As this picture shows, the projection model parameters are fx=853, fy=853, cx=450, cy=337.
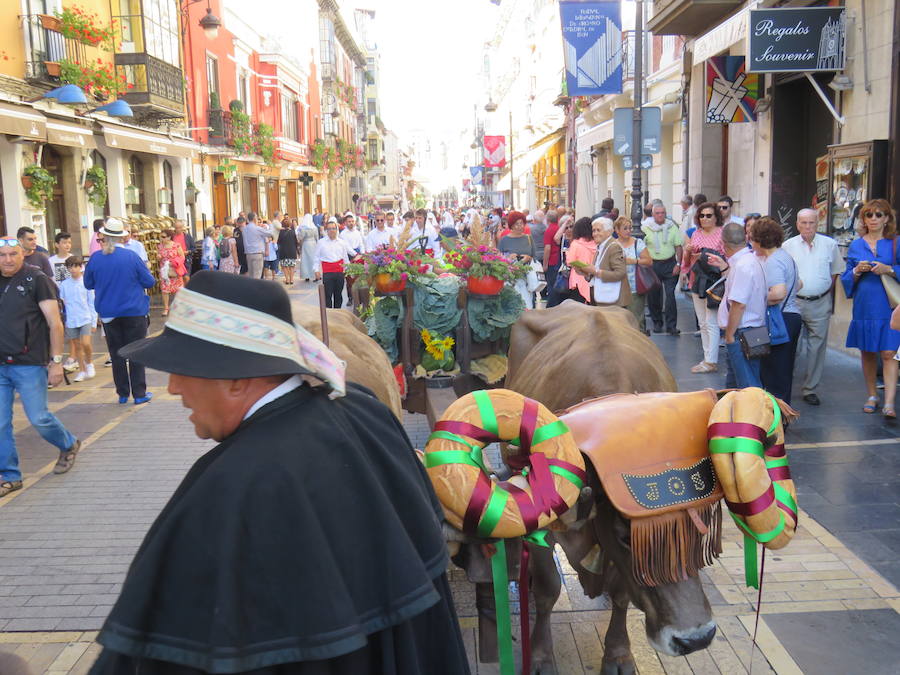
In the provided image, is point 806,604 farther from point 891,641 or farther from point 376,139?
point 376,139

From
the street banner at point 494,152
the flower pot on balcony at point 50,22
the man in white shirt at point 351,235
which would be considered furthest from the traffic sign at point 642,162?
the street banner at point 494,152

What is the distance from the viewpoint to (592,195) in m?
30.5

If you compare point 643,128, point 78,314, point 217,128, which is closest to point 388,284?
point 78,314

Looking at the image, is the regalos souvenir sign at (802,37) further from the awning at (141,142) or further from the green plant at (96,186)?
the green plant at (96,186)

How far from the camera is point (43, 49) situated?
17.3m

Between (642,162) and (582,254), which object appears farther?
(642,162)

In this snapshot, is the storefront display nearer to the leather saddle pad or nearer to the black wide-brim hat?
the leather saddle pad

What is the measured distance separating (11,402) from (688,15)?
12864mm

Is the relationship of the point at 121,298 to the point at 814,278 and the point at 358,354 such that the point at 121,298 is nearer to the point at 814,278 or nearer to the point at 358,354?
the point at 358,354

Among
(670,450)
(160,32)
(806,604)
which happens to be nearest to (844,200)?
(806,604)

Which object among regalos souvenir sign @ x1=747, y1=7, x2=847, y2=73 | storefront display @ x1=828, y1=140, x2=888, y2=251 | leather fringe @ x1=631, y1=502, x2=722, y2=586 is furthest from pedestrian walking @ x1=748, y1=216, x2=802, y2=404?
leather fringe @ x1=631, y1=502, x2=722, y2=586

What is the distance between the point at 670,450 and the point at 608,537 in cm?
41

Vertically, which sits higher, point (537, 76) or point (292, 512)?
point (537, 76)

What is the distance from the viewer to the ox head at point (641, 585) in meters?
2.78
